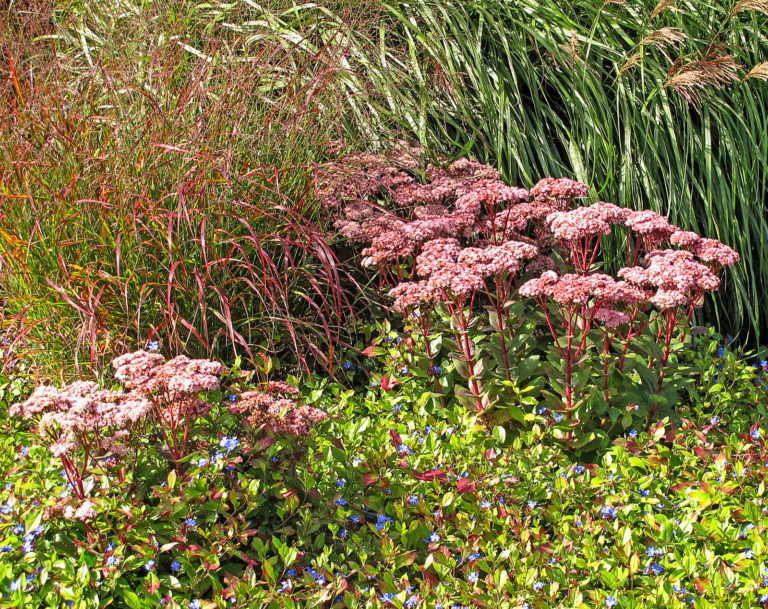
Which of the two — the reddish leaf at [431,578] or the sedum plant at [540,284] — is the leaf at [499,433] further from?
the reddish leaf at [431,578]

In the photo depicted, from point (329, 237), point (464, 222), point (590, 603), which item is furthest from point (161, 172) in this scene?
point (590, 603)

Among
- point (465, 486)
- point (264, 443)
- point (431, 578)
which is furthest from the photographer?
point (465, 486)

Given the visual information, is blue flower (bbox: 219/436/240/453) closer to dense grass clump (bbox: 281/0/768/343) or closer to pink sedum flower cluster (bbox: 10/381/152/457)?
pink sedum flower cluster (bbox: 10/381/152/457)

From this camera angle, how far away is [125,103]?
3.35 m

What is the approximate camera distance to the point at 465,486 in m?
2.24

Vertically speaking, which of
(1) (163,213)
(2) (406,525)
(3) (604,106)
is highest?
(3) (604,106)

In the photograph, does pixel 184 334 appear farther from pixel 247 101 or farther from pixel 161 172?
pixel 247 101

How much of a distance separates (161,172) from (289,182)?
1.75 ft

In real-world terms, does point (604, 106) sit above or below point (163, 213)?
above

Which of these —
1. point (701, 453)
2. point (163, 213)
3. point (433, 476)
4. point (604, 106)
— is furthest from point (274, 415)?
point (604, 106)

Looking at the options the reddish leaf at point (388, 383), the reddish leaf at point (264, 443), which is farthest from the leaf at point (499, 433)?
the reddish leaf at point (264, 443)

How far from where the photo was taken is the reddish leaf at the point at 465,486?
7.34 ft

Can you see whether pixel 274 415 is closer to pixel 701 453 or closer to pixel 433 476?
pixel 433 476

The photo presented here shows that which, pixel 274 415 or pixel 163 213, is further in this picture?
pixel 163 213
